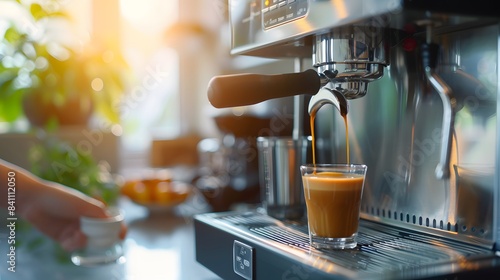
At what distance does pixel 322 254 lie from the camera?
514 mm

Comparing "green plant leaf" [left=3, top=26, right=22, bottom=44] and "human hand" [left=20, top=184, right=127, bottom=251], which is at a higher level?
"green plant leaf" [left=3, top=26, right=22, bottom=44]

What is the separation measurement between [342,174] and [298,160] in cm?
21

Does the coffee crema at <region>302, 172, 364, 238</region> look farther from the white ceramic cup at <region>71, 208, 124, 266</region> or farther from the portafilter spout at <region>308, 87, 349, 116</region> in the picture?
the white ceramic cup at <region>71, 208, 124, 266</region>

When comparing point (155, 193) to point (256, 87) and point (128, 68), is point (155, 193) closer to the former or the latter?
point (128, 68)

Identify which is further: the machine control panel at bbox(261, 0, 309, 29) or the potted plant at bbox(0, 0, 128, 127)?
the potted plant at bbox(0, 0, 128, 127)

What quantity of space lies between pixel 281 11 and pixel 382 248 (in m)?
0.27

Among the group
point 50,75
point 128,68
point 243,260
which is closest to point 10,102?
point 50,75

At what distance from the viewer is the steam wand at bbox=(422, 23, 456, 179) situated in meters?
0.55

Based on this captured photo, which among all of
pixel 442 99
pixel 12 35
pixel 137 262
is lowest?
pixel 137 262

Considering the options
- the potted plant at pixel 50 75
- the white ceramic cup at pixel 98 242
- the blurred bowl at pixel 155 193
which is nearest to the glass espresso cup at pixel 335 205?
the white ceramic cup at pixel 98 242

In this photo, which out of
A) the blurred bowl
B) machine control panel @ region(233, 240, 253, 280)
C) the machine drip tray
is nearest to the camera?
the machine drip tray

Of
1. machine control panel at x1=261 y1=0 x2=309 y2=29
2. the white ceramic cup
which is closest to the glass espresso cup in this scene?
machine control panel at x1=261 y1=0 x2=309 y2=29

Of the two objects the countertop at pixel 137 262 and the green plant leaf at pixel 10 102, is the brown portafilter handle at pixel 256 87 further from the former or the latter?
the green plant leaf at pixel 10 102

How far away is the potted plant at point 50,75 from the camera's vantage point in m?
1.42
